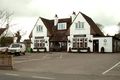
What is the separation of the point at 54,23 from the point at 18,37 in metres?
15.2

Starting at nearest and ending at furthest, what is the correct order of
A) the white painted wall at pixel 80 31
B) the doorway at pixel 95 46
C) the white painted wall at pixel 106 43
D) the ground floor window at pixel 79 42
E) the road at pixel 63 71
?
the road at pixel 63 71, the white painted wall at pixel 106 43, the doorway at pixel 95 46, the ground floor window at pixel 79 42, the white painted wall at pixel 80 31

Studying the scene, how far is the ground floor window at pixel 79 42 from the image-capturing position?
56269 mm

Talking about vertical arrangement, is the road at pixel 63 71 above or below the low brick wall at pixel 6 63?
below

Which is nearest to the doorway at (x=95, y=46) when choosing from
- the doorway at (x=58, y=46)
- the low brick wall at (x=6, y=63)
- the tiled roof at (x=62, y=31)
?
the tiled roof at (x=62, y=31)

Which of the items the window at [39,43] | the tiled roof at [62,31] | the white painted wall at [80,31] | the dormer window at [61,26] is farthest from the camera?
the dormer window at [61,26]

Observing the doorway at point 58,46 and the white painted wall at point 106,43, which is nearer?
the white painted wall at point 106,43

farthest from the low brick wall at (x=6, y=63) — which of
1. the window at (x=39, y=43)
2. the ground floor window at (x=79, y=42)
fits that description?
the window at (x=39, y=43)

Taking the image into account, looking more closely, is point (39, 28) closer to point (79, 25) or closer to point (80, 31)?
point (79, 25)

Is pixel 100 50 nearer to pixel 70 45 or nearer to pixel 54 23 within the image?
pixel 70 45

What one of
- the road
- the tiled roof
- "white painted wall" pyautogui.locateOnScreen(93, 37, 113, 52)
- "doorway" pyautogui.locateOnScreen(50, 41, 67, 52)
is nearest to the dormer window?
the tiled roof

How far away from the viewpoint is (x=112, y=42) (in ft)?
176

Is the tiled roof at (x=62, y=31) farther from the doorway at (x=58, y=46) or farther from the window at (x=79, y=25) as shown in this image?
the window at (x=79, y=25)

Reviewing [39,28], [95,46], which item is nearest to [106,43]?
[95,46]

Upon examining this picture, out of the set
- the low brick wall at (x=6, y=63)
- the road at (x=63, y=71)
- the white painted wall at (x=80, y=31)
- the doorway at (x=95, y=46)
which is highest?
the white painted wall at (x=80, y=31)
